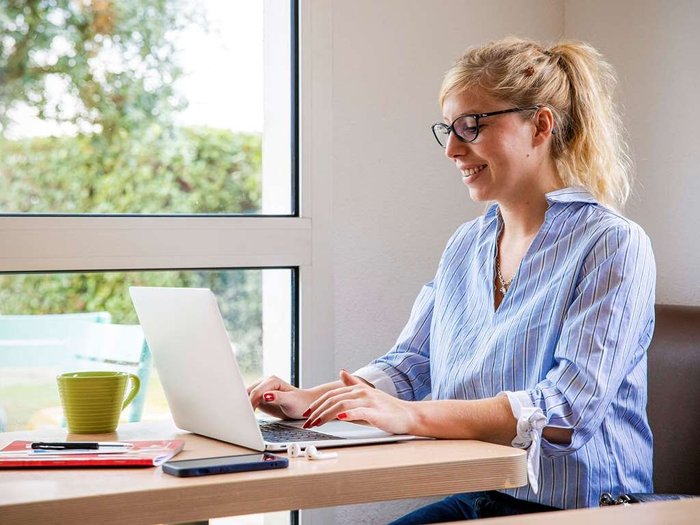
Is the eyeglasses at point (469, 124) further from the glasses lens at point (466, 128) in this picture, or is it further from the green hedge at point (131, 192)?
the green hedge at point (131, 192)

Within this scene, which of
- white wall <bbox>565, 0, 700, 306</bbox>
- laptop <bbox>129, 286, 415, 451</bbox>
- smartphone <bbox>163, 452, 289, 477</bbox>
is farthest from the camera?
white wall <bbox>565, 0, 700, 306</bbox>

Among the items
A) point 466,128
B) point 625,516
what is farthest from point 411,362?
point 625,516

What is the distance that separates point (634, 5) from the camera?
255cm

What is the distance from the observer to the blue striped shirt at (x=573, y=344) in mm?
1613

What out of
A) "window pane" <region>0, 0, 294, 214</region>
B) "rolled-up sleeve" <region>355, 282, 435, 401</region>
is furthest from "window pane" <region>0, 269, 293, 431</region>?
"rolled-up sleeve" <region>355, 282, 435, 401</region>

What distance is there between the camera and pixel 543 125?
1.90m

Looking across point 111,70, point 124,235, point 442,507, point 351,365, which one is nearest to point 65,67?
point 111,70

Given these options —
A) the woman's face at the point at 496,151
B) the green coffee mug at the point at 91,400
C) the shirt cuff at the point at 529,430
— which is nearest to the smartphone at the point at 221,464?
the green coffee mug at the point at 91,400

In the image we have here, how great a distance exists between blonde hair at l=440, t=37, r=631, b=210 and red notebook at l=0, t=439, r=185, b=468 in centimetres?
92

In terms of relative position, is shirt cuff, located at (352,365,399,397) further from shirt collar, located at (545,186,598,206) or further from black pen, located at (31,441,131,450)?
black pen, located at (31,441,131,450)

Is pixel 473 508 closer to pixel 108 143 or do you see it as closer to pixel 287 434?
pixel 287 434

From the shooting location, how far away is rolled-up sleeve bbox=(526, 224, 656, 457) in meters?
1.59

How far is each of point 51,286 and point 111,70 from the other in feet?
1.66

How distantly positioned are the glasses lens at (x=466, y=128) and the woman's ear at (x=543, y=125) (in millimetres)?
117
